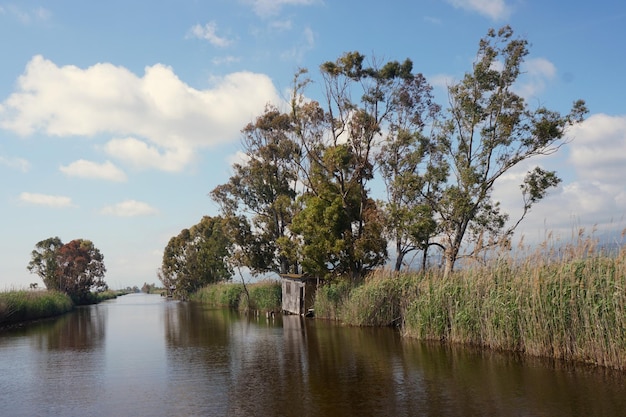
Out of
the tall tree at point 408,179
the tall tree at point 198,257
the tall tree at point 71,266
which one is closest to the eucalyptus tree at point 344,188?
the tall tree at point 408,179

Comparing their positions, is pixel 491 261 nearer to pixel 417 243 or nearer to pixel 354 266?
pixel 417 243

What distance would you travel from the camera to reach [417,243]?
97.9ft

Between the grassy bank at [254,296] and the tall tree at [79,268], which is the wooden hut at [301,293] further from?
the tall tree at [79,268]

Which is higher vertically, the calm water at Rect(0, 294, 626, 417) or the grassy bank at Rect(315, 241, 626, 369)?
the grassy bank at Rect(315, 241, 626, 369)

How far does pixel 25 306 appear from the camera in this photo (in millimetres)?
36906

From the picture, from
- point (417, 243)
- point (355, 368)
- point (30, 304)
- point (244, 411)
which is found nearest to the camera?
point (244, 411)

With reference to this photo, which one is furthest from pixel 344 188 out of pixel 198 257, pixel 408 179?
pixel 198 257

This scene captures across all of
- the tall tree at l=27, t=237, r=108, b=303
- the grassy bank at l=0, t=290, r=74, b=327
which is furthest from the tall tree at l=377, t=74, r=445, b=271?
the tall tree at l=27, t=237, r=108, b=303

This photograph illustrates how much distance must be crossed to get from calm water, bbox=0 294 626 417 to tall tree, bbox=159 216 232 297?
35.1 metres

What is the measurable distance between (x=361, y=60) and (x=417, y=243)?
39.4 feet

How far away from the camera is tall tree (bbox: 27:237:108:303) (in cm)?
6512

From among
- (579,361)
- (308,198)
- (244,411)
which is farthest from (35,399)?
(308,198)

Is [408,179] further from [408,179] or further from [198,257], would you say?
[198,257]

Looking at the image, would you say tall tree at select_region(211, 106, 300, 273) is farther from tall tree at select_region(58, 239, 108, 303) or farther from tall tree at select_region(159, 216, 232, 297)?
tall tree at select_region(58, 239, 108, 303)
